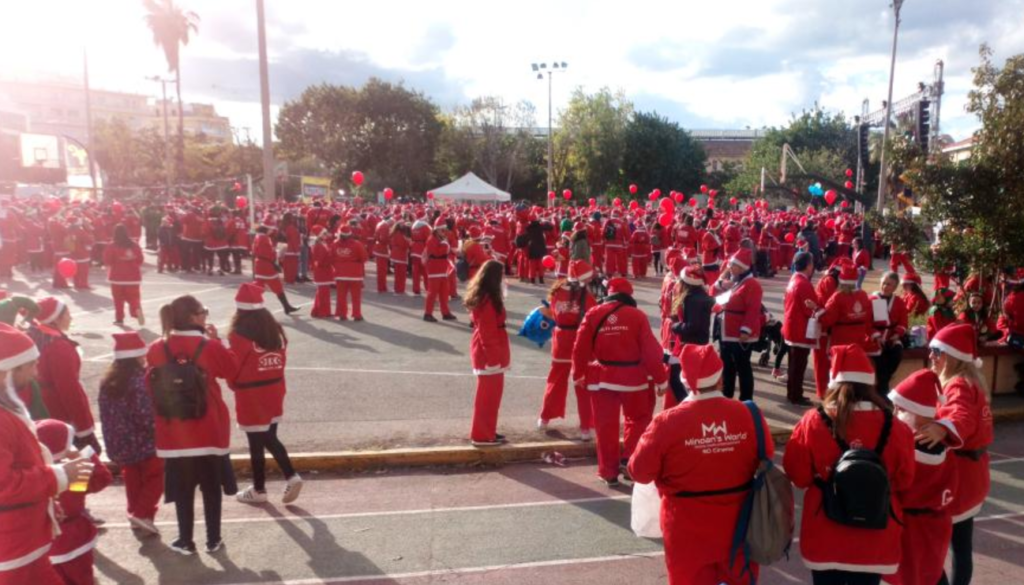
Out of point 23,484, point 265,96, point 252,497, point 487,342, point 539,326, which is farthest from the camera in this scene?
point 265,96

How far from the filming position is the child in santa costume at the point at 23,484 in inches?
Answer: 122

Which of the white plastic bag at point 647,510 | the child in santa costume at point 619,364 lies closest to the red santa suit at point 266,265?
the child in santa costume at point 619,364

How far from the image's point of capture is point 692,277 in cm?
716

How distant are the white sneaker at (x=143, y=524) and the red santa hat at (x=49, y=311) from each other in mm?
1686

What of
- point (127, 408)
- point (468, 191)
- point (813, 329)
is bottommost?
point (127, 408)

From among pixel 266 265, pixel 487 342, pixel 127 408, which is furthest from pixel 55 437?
pixel 266 265

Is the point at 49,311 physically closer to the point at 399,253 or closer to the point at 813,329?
the point at 813,329

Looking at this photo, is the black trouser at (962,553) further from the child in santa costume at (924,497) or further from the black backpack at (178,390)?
the black backpack at (178,390)

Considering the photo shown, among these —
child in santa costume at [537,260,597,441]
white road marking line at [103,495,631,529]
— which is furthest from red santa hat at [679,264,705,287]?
white road marking line at [103,495,631,529]

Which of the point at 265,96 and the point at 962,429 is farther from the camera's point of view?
the point at 265,96

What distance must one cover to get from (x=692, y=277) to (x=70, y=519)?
5590 millimetres

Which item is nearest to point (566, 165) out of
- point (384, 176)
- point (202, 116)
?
point (384, 176)

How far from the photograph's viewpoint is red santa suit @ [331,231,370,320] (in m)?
13.6

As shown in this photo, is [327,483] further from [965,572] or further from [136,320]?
[136,320]
